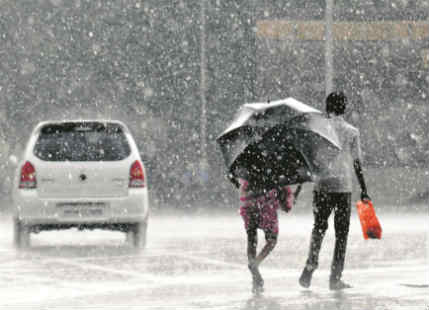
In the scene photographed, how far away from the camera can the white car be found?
15.2m

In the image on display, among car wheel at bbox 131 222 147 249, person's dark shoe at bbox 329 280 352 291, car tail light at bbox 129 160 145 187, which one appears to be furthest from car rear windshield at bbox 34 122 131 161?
person's dark shoe at bbox 329 280 352 291

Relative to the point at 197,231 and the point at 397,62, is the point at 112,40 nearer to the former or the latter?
the point at 397,62

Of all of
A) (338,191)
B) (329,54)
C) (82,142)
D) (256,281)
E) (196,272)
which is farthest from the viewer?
(329,54)

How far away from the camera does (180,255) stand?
1456 cm

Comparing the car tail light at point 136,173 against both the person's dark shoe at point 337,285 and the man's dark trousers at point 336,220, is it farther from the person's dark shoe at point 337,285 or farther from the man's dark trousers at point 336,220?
the person's dark shoe at point 337,285

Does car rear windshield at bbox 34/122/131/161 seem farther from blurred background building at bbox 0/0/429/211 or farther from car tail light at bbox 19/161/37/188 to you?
blurred background building at bbox 0/0/429/211

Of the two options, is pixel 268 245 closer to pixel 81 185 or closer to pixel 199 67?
pixel 81 185

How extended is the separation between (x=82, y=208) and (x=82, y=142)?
0.87 metres

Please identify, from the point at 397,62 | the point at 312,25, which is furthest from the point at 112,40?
the point at 397,62

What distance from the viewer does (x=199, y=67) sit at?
3588cm

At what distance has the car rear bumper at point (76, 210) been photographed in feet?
49.7

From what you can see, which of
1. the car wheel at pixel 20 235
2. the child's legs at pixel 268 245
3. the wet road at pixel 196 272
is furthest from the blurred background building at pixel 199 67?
the child's legs at pixel 268 245

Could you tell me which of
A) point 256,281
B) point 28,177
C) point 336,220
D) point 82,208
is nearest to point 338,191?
point 336,220

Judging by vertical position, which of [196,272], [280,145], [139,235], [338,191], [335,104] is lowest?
[139,235]
